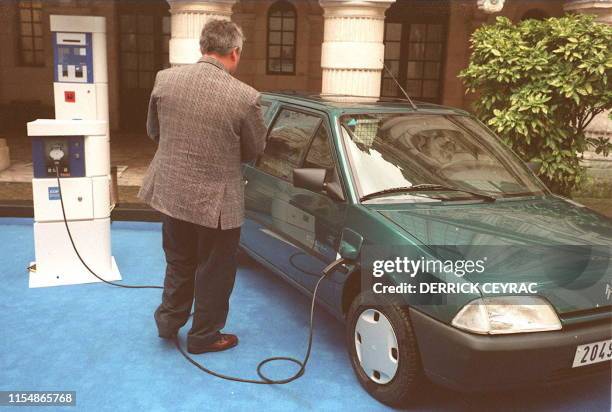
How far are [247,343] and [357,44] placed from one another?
17.8 feet

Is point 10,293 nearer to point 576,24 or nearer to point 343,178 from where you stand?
point 343,178

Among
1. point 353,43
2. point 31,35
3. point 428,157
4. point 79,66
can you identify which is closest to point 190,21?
point 353,43

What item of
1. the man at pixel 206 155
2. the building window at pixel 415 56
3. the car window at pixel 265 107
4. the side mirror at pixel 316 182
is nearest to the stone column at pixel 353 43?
the car window at pixel 265 107

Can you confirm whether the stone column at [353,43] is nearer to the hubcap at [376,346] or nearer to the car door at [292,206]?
Result: the car door at [292,206]

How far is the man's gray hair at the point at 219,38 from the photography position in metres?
3.40

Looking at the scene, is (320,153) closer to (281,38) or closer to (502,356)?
(502,356)

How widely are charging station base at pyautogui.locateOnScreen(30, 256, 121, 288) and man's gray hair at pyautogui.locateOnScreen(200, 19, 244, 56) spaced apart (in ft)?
8.47

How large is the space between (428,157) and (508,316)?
4.58ft

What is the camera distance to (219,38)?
3.39m

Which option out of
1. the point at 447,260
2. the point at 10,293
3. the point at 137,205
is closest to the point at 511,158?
the point at 447,260

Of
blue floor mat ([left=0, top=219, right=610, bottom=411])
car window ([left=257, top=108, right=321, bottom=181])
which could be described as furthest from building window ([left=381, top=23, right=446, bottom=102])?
blue floor mat ([left=0, top=219, right=610, bottom=411])

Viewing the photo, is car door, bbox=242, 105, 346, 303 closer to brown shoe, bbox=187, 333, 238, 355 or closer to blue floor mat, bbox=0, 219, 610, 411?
blue floor mat, bbox=0, 219, 610, 411

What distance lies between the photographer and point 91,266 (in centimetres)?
518

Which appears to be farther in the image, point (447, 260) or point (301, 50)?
point (301, 50)
